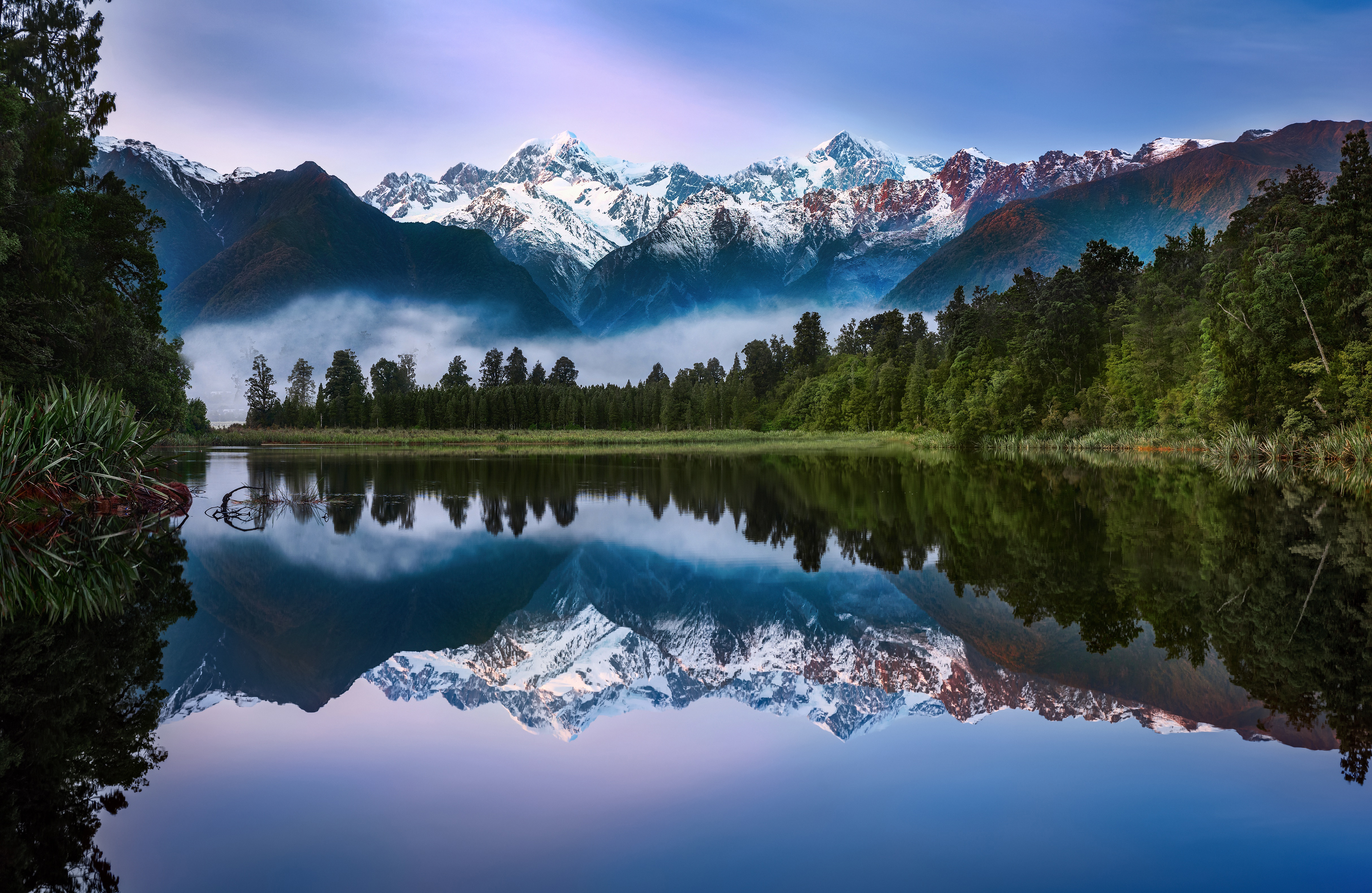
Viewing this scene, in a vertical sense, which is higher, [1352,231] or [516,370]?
[1352,231]

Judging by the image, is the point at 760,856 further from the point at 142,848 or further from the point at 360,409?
the point at 360,409

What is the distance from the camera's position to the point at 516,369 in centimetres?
17138

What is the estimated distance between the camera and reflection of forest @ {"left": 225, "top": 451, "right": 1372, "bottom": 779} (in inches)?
346

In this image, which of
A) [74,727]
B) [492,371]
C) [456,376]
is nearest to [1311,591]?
[74,727]

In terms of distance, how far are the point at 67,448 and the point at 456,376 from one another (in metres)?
143

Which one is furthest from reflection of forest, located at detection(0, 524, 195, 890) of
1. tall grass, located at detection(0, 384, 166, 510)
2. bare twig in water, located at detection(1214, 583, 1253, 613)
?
bare twig in water, located at detection(1214, 583, 1253, 613)

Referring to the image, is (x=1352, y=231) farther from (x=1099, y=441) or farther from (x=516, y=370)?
(x=516, y=370)

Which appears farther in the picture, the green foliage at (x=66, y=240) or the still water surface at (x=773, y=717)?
the green foliage at (x=66, y=240)

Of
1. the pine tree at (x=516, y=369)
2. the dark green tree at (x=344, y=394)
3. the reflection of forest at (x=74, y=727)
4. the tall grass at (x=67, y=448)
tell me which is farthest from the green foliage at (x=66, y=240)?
the pine tree at (x=516, y=369)

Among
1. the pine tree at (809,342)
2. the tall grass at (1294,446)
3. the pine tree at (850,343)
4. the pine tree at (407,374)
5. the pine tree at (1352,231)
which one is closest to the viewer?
the tall grass at (1294,446)

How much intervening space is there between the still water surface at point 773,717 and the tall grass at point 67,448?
99.6 inches

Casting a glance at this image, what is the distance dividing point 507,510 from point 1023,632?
18262 mm

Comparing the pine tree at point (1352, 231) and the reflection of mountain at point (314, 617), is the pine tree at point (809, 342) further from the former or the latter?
the reflection of mountain at point (314, 617)

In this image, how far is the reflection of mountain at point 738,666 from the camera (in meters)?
7.75
